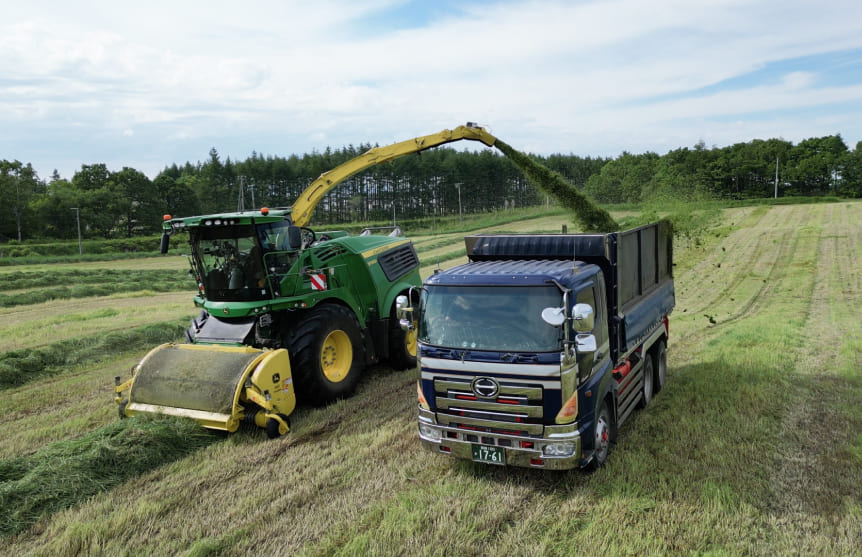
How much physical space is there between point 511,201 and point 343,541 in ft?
239

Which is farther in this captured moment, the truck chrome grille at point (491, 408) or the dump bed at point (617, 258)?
the dump bed at point (617, 258)

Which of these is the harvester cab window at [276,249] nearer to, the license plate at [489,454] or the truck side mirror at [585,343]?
the license plate at [489,454]

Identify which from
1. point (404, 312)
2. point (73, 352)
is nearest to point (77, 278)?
point (73, 352)

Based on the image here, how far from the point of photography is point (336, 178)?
428 inches

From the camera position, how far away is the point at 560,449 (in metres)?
5.34

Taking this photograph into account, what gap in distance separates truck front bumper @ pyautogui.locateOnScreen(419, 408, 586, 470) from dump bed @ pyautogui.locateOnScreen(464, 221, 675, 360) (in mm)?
1556

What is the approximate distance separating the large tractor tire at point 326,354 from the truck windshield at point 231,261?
0.88m

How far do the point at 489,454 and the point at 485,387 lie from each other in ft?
2.18

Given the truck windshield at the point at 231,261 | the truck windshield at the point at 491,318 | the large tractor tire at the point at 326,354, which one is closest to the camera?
the truck windshield at the point at 491,318

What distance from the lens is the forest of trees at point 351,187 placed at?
211 ft

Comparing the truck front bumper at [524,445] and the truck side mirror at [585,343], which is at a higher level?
the truck side mirror at [585,343]

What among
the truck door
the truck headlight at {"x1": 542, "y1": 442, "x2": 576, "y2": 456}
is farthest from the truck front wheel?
the truck door

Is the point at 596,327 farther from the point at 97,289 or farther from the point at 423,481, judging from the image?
the point at 97,289

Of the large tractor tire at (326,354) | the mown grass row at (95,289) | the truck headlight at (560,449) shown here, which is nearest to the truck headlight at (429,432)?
the truck headlight at (560,449)
